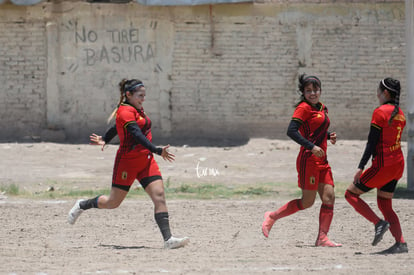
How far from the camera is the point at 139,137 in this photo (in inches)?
286

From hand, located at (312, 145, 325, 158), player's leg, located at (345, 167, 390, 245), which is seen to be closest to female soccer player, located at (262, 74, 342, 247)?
hand, located at (312, 145, 325, 158)

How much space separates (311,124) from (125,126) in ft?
5.73

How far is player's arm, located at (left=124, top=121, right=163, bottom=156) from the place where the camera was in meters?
7.21

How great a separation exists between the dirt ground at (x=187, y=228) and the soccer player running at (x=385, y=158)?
306 mm

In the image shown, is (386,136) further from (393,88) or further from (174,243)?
(174,243)

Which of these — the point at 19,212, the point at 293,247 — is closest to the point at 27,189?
the point at 19,212

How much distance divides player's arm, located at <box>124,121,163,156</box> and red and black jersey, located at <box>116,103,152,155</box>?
0.05 meters

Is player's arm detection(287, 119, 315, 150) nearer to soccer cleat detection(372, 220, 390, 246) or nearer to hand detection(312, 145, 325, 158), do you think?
hand detection(312, 145, 325, 158)

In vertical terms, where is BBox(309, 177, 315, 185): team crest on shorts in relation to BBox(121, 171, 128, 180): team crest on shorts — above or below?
below

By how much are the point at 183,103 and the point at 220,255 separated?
10286 millimetres

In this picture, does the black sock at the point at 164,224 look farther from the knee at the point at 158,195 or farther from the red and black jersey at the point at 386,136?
the red and black jersey at the point at 386,136

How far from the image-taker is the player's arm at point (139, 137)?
23.6 feet

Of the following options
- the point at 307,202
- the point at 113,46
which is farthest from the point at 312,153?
the point at 113,46

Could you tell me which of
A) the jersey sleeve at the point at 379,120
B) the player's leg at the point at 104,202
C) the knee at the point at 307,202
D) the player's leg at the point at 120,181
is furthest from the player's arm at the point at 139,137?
the jersey sleeve at the point at 379,120
